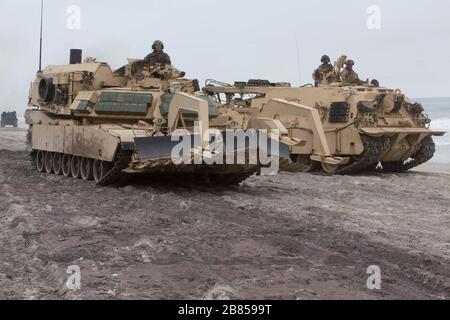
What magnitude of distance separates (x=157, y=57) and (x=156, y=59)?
0.22 feet

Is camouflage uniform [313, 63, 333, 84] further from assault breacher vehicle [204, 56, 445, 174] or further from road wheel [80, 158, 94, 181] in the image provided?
road wheel [80, 158, 94, 181]

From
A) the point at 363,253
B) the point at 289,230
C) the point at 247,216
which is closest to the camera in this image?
the point at 363,253

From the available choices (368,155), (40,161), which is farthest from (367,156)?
(40,161)

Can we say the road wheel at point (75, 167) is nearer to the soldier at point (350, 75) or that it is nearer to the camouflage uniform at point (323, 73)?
the soldier at point (350, 75)

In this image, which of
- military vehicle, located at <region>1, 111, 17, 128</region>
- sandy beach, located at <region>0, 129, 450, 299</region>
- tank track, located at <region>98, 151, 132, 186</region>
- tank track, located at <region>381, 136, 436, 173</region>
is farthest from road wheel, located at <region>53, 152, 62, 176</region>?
military vehicle, located at <region>1, 111, 17, 128</region>

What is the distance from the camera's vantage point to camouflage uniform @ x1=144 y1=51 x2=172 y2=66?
15.0m

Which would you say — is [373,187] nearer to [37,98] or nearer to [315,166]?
[315,166]

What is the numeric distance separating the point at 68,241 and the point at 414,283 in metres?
3.63

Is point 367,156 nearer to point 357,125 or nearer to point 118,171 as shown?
point 357,125

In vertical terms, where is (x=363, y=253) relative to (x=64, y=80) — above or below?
below

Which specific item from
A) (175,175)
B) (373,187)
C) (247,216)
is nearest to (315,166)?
(373,187)

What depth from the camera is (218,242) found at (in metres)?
7.89

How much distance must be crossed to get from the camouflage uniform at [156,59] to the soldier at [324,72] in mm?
6590

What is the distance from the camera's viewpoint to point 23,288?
19.4ft
